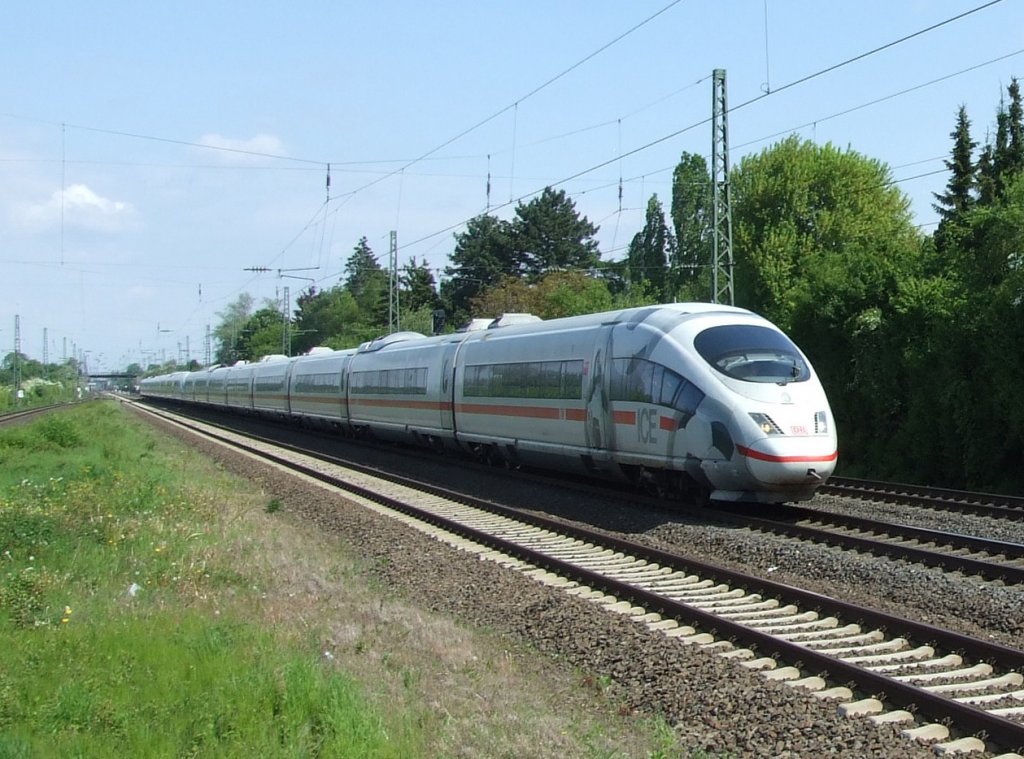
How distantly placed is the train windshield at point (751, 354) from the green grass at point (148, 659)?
23.0 ft

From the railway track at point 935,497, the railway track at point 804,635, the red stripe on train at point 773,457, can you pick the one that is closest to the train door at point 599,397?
the railway track at point 804,635

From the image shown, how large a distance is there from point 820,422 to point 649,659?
7.48 metres

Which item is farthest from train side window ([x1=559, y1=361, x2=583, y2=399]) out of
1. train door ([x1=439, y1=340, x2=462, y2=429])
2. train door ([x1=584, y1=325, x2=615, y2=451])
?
train door ([x1=439, y1=340, x2=462, y2=429])

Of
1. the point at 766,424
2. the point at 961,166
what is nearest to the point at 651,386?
the point at 766,424

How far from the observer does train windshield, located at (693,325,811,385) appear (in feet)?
47.5

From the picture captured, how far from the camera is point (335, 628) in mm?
8438

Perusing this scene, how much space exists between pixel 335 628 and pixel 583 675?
2098 millimetres

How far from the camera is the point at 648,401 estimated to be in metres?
15.6

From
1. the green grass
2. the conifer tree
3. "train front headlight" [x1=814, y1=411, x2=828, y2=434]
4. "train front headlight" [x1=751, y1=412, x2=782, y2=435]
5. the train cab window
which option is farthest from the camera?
the conifer tree

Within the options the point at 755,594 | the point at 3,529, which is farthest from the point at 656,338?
the point at 3,529

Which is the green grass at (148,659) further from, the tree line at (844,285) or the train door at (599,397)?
the tree line at (844,285)

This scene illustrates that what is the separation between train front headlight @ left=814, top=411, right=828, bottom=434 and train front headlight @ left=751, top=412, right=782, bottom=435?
0.72 metres

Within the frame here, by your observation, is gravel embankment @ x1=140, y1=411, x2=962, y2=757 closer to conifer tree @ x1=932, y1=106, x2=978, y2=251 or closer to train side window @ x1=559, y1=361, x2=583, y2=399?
train side window @ x1=559, y1=361, x2=583, y2=399

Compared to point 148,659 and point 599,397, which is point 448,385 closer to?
point 599,397
